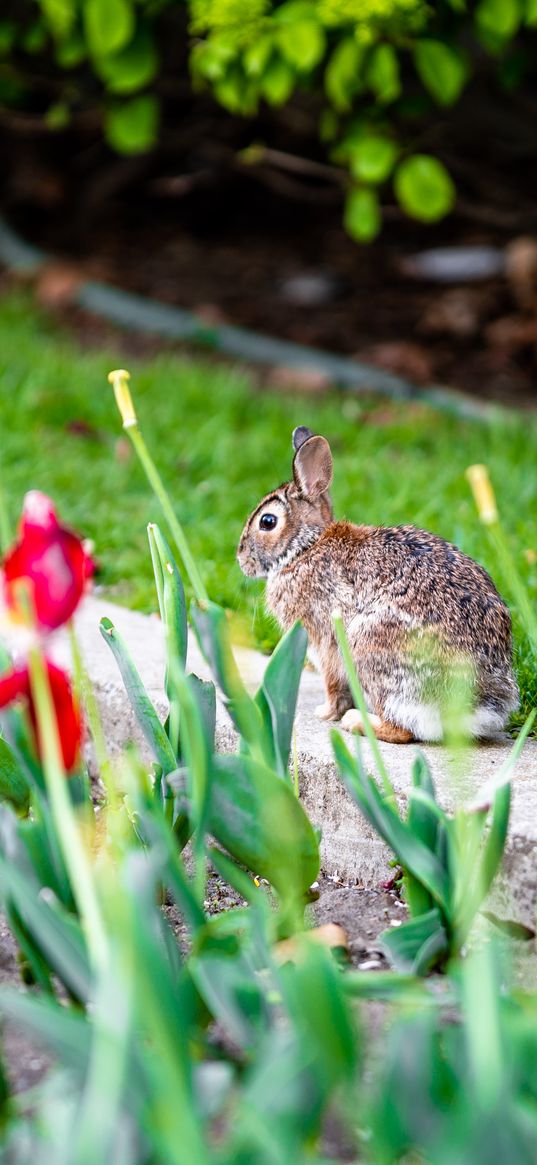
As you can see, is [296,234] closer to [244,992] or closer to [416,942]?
[416,942]

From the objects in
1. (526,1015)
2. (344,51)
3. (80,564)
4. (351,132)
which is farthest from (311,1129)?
(351,132)

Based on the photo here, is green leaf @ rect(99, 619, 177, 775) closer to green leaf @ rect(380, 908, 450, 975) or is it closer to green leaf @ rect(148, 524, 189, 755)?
green leaf @ rect(148, 524, 189, 755)

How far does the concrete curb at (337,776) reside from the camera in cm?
250

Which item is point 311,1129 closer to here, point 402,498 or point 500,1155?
point 500,1155

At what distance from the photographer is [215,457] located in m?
6.18

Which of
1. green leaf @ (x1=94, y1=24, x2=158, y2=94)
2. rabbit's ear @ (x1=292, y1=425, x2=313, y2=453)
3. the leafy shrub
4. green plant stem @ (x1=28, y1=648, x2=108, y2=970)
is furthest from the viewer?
green leaf @ (x1=94, y1=24, x2=158, y2=94)

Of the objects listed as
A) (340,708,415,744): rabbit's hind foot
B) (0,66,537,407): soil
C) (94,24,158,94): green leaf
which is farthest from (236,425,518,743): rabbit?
(0,66,537,407): soil

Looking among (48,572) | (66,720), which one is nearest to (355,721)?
(66,720)

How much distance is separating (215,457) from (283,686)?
3.92m

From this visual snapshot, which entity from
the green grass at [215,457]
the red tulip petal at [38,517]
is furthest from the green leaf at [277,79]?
the red tulip petal at [38,517]

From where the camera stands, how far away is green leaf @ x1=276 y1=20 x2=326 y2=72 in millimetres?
5441

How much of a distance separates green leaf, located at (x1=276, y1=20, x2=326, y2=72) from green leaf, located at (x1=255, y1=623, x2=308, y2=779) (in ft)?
12.2

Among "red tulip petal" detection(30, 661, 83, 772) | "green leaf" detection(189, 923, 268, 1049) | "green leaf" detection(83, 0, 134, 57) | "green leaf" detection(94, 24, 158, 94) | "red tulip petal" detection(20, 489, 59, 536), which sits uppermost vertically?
"green leaf" detection(83, 0, 134, 57)

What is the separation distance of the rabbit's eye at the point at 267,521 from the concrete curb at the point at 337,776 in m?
0.36
